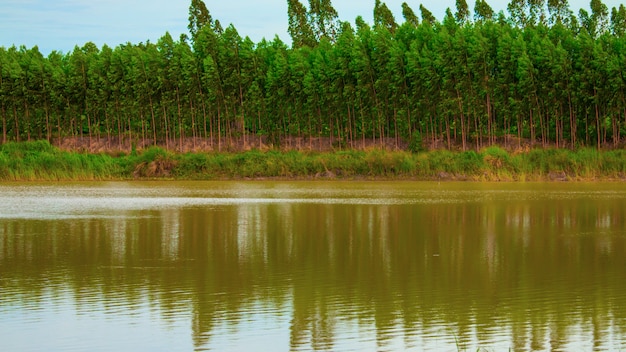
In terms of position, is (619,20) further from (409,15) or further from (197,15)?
(197,15)

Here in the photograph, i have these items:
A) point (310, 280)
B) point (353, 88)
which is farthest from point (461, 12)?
point (310, 280)

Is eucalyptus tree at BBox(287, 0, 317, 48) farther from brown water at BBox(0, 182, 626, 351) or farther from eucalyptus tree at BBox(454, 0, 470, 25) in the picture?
brown water at BBox(0, 182, 626, 351)

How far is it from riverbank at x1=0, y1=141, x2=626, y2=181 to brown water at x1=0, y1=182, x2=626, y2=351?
21.8 meters

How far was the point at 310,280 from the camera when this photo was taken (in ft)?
38.5

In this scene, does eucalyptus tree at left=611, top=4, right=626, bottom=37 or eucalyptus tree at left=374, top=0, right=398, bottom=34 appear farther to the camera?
eucalyptus tree at left=374, top=0, right=398, bottom=34

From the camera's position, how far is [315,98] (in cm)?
5772

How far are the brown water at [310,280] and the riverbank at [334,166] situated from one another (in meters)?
21.8

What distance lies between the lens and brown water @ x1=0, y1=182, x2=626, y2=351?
27.8 ft

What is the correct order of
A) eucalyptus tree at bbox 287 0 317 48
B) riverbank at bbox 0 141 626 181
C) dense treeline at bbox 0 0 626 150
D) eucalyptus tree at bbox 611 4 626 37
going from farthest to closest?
1. eucalyptus tree at bbox 287 0 317 48
2. eucalyptus tree at bbox 611 4 626 37
3. dense treeline at bbox 0 0 626 150
4. riverbank at bbox 0 141 626 181

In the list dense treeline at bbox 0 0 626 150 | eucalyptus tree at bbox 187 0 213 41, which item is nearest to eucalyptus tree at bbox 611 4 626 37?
dense treeline at bbox 0 0 626 150

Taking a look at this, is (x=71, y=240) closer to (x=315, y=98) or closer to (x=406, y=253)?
(x=406, y=253)

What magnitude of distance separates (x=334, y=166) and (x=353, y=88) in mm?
10211

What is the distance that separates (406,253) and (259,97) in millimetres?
45237

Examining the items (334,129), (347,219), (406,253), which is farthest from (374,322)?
(334,129)
